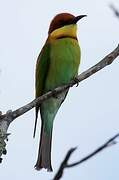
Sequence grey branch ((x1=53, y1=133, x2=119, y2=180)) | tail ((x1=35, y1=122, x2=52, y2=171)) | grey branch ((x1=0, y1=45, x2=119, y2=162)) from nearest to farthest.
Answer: grey branch ((x1=53, y1=133, x2=119, y2=180)) → grey branch ((x1=0, y1=45, x2=119, y2=162)) → tail ((x1=35, y1=122, x2=52, y2=171))

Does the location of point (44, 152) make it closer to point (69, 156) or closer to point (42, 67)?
point (42, 67)

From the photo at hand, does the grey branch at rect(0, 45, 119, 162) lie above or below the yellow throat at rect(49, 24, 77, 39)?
below

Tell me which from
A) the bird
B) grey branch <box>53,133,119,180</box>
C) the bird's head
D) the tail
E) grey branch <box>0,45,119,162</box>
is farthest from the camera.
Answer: the bird's head

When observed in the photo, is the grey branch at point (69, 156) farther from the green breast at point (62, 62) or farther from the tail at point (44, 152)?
the green breast at point (62, 62)

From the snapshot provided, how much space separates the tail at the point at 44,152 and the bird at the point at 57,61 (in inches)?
0.7

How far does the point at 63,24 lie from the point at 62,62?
0.26 metres

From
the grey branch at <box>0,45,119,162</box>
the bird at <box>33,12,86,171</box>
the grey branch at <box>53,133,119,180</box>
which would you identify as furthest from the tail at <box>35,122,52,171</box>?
the grey branch at <box>53,133,119,180</box>

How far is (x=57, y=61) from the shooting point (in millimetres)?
3350

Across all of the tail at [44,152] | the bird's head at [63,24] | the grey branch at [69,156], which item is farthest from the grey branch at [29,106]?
the bird's head at [63,24]

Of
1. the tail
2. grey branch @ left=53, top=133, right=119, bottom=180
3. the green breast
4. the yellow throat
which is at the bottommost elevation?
grey branch @ left=53, top=133, right=119, bottom=180

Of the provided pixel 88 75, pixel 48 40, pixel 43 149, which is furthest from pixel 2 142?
pixel 48 40

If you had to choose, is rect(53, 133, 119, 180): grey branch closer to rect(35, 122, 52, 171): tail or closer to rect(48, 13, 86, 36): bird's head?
rect(35, 122, 52, 171): tail

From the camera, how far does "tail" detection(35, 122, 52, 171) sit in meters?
2.26

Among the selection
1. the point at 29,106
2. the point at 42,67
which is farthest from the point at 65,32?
the point at 29,106
